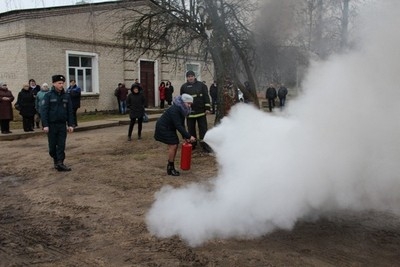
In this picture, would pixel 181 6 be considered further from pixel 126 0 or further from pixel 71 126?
pixel 126 0

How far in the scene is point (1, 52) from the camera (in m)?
17.8

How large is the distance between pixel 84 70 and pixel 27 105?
7530 millimetres

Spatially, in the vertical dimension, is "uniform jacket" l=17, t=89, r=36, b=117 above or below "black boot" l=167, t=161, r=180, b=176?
above

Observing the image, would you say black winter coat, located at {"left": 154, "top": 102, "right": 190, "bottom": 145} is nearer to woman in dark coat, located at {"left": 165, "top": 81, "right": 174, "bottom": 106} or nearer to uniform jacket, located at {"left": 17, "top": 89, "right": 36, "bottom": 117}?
uniform jacket, located at {"left": 17, "top": 89, "right": 36, "bottom": 117}

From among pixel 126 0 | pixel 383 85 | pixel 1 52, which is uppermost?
pixel 126 0

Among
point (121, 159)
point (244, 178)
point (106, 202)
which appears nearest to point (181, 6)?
point (121, 159)

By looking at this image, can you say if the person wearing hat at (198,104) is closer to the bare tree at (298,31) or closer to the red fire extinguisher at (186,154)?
the red fire extinguisher at (186,154)

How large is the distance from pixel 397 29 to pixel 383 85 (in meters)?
0.55

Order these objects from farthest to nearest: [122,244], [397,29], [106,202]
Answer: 1. [106,202]
2. [122,244]
3. [397,29]

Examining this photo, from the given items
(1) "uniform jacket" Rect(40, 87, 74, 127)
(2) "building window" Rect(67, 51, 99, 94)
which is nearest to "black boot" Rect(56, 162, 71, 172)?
(1) "uniform jacket" Rect(40, 87, 74, 127)

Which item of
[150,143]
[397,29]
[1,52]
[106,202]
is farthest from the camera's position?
[1,52]

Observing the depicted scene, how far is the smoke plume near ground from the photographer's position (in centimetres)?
387

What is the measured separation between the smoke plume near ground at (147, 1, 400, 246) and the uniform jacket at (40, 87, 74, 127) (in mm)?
3636

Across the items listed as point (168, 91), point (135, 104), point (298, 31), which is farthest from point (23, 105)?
point (168, 91)
